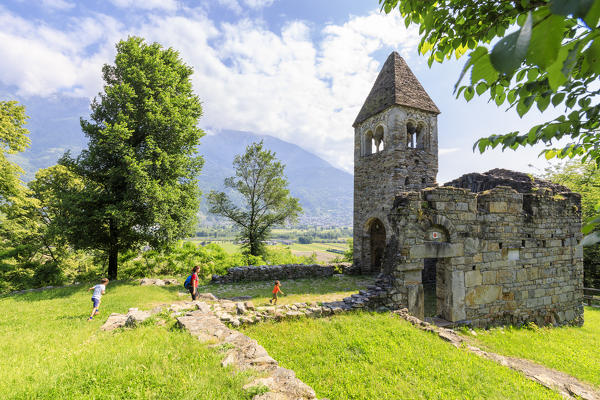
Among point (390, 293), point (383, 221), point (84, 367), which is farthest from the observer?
point (383, 221)

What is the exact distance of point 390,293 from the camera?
7.88 m

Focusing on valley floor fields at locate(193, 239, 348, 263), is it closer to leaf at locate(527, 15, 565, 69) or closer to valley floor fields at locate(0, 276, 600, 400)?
valley floor fields at locate(0, 276, 600, 400)

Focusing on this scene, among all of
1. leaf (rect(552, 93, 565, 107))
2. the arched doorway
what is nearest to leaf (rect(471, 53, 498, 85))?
leaf (rect(552, 93, 565, 107))

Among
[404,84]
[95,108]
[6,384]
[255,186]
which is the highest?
[404,84]

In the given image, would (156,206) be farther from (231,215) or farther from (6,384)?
(6,384)

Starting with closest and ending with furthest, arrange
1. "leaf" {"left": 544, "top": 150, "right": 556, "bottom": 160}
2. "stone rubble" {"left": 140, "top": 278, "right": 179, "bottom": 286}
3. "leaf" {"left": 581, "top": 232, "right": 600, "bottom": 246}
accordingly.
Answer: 1. "leaf" {"left": 581, "top": 232, "right": 600, "bottom": 246}
2. "leaf" {"left": 544, "top": 150, "right": 556, "bottom": 160}
3. "stone rubble" {"left": 140, "top": 278, "right": 179, "bottom": 286}

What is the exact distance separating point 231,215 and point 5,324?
13.9m

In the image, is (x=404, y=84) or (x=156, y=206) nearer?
(x=156, y=206)

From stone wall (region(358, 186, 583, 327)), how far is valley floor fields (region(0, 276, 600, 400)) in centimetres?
94

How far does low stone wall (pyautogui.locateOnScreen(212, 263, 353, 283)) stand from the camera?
14477mm

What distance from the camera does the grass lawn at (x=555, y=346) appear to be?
598 cm

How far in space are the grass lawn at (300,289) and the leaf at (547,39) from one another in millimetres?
10245

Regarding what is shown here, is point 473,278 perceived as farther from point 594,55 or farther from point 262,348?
point 594,55

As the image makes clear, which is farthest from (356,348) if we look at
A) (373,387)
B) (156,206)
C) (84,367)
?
(156,206)
